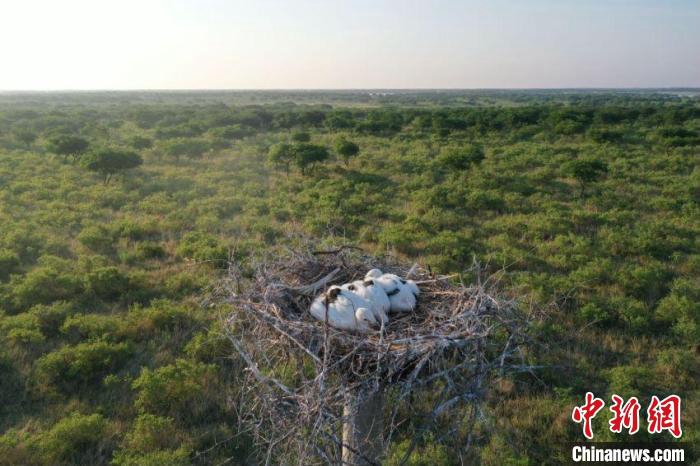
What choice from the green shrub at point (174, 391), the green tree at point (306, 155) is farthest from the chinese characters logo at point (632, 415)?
the green tree at point (306, 155)

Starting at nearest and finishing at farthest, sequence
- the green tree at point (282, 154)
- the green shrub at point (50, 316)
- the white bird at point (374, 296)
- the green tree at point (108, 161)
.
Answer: the white bird at point (374, 296)
the green shrub at point (50, 316)
the green tree at point (108, 161)
the green tree at point (282, 154)

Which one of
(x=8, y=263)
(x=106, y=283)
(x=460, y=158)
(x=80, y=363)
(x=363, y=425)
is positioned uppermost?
(x=460, y=158)

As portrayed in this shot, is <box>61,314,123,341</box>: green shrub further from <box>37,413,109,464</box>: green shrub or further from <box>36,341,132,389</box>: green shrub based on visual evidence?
<box>37,413,109,464</box>: green shrub

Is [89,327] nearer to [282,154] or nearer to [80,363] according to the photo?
[80,363]

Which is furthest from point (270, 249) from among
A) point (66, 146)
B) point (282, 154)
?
point (66, 146)

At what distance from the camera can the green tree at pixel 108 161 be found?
1753 cm

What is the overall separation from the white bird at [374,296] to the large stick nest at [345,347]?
14 cm

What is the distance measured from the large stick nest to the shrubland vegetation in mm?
479

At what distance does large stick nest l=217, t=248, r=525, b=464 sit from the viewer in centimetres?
325

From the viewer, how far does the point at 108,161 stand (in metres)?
17.6

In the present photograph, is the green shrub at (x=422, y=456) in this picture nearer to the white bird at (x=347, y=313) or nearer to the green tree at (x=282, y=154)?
the white bird at (x=347, y=313)

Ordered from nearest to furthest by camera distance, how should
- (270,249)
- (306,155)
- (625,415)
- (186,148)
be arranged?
(625,415) < (270,249) < (306,155) < (186,148)

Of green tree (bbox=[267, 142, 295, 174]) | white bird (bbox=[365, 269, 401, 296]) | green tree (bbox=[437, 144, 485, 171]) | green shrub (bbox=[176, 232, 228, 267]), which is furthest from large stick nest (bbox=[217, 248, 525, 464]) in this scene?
green tree (bbox=[267, 142, 295, 174])

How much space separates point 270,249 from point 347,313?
2.58 meters
